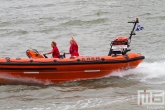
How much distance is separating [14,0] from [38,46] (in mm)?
11623

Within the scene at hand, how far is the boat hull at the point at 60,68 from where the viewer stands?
33.2ft

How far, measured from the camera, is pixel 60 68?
1030 cm

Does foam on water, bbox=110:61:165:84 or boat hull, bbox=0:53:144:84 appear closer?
boat hull, bbox=0:53:144:84

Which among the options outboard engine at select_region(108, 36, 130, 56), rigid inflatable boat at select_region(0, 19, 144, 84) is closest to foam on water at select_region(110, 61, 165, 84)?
rigid inflatable boat at select_region(0, 19, 144, 84)

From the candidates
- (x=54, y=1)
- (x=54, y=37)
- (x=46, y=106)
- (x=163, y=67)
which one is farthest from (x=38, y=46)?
(x=54, y=1)

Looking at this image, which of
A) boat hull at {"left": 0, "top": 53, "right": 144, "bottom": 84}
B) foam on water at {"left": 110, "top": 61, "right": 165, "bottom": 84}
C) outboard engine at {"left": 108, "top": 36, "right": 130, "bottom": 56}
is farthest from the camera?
outboard engine at {"left": 108, "top": 36, "right": 130, "bottom": 56}

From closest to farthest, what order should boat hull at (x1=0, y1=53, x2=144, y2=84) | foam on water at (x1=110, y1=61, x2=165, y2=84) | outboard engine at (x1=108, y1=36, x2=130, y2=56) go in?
boat hull at (x1=0, y1=53, x2=144, y2=84) < foam on water at (x1=110, y1=61, x2=165, y2=84) < outboard engine at (x1=108, y1=36, x2=130, y2=56)

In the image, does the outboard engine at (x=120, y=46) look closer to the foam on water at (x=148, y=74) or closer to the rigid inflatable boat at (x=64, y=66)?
the rigid inflatable boat at (x=64, y=66)

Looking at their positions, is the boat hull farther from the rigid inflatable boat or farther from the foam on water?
the foam on water

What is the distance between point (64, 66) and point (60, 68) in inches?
4.9

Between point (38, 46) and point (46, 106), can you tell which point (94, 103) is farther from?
point (38, 46)

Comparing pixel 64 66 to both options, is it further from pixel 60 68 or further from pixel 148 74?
pixel 148 74

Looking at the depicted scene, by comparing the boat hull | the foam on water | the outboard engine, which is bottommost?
the foam on water

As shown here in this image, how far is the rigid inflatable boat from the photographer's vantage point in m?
10.1
